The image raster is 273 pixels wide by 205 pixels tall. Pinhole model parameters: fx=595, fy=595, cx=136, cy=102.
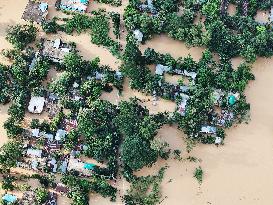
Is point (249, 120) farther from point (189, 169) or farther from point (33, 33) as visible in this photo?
point (33, 33)

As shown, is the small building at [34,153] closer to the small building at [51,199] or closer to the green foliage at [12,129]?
the green foliage at [12,129]

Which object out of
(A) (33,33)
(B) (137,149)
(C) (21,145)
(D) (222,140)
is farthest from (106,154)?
(A) (33,33)

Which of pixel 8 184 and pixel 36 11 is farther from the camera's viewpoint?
pixel 36 11

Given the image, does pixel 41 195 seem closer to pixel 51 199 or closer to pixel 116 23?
pixel 51 199

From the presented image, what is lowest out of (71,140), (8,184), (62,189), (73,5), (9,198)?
(9,198)

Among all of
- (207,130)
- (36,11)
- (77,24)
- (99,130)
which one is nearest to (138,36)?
(77,24)

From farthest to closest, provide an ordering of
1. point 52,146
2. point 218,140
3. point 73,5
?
point 73,5 → point 218,140 → point 52,146

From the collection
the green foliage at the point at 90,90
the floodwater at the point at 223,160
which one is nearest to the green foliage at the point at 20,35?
the floodwater at the point at 223,160

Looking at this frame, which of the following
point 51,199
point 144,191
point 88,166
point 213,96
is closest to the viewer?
point 51,199
